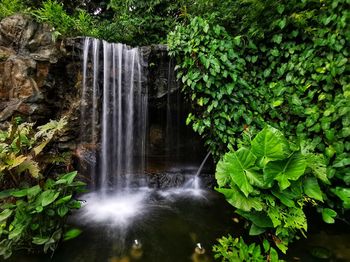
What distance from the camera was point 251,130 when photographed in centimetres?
325

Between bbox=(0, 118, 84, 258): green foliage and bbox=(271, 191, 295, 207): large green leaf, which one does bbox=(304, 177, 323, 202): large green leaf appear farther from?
bbox=(0, 118, 84, 258): green foliage

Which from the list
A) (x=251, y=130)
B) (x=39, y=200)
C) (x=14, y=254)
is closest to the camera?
(x=39, y=200)

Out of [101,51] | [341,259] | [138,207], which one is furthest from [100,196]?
[341,259]

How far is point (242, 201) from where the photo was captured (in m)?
2.31

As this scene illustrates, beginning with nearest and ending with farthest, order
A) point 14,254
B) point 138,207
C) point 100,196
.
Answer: point 14,254 → point 138,207 → point 100,196

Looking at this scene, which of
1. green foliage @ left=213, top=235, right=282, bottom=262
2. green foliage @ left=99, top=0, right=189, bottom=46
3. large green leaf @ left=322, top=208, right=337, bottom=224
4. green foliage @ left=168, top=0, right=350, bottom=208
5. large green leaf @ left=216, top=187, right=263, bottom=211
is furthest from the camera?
green foliage @ left=99, top=0, right=189, bottom=46

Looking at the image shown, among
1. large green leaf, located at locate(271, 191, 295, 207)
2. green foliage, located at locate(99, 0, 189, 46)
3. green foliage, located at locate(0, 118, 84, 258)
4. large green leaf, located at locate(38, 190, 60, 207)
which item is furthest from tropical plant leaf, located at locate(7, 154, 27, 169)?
green foliage, located at locate(99, 0, 189, 46)

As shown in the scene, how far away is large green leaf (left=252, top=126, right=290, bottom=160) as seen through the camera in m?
2.30

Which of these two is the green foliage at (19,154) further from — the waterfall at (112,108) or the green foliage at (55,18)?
the green foliage at (55,18)

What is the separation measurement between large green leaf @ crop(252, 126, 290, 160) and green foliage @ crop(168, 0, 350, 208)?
59 cm

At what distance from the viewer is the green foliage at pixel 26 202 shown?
2.25 meters

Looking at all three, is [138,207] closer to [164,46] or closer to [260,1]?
[164,46]

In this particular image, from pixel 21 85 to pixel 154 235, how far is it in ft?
11.5

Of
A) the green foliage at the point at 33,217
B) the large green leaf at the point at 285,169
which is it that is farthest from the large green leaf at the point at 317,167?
the green foliage at the point at 33,217
